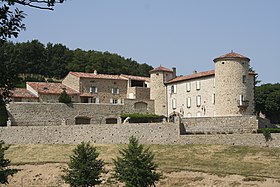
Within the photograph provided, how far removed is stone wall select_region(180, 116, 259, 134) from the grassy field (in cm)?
288

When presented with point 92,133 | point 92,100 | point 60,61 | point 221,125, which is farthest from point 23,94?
point 60,61

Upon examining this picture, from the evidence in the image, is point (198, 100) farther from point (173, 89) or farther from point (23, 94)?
point (23, 94)

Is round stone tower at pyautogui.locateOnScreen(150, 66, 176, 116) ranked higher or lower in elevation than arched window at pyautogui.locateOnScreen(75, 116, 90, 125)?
higher

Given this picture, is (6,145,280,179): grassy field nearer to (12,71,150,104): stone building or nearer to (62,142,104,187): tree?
(62,142,104,187): tree

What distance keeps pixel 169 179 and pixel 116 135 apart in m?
12.0

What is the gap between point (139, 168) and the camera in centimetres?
2792

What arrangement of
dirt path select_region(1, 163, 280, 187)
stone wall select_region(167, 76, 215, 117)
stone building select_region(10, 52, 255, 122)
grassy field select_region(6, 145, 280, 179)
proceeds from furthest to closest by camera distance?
stone wall select_region(167, 76, 215, 117) → stone building select_region(10, 52, 255, 122) → grassy field select_region(6, 145, 280, 179) → dirt path select_region(1, 163, 280, 187)

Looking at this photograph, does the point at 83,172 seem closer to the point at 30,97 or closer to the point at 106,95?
the point at 30,97

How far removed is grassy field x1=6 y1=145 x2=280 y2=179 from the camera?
33750 mm

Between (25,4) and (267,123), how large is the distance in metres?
39.7

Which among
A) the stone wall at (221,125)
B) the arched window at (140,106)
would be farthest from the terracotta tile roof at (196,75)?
the stone wall at (221,125)

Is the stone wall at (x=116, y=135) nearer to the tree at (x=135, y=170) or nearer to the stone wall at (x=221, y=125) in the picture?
the stone wall at (x=221, y=125)

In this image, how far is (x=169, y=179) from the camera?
108 ft

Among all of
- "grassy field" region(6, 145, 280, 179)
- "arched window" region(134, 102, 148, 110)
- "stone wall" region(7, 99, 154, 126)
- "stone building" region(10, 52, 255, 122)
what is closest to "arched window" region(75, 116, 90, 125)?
"stone wall" region(7, 99, 154, 126)
